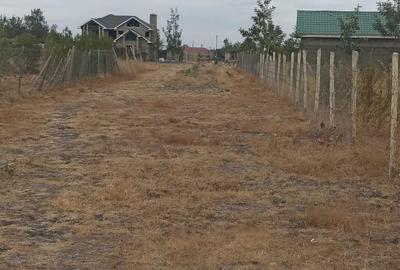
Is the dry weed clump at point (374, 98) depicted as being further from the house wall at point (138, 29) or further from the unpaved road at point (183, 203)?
the house wall at point (138, 29)

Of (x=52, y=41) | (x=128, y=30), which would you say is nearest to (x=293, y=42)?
(x=52, y=41)

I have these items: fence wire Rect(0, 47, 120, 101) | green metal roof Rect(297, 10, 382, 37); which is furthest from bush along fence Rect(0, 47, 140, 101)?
green metal roof Rect(297, 10, 382, 37)

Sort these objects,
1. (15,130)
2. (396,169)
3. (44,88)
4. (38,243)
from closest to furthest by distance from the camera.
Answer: (38,243), (396,169), (15,130), (44,88)

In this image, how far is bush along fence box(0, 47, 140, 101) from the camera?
65.8 ft

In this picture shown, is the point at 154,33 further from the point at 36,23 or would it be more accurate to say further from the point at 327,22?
the point at 327,22

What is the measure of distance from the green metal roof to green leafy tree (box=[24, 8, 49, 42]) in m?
43.2

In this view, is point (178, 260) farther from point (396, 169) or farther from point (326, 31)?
point (326, 31)

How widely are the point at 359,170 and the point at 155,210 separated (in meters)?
3.53

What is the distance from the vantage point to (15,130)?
41.0ft

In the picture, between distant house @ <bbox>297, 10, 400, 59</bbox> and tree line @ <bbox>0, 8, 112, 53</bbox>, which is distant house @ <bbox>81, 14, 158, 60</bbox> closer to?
distant house @ <bbox>297, 10, 400, 59</bbox>

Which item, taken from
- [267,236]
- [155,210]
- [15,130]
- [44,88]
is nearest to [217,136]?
[15,130]

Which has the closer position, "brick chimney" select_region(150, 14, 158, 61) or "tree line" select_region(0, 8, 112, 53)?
"tree line" select_region(0, 8, 112, 53)

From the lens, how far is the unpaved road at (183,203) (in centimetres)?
520

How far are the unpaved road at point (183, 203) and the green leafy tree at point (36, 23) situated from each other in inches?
2847
